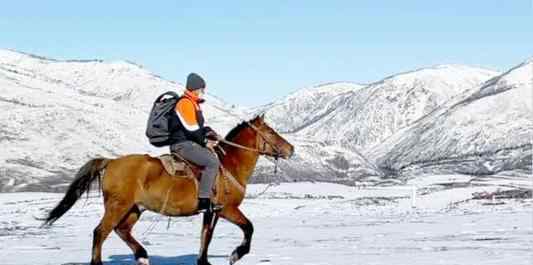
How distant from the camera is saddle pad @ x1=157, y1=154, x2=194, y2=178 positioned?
14.8m

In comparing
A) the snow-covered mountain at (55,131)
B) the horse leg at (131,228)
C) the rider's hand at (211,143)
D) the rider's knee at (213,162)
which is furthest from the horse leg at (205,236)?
the snow-covered mountain at (55,131)

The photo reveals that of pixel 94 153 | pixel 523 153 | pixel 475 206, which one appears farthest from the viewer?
pixel 523 153

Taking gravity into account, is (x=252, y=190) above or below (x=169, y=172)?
below

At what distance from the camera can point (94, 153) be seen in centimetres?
12169

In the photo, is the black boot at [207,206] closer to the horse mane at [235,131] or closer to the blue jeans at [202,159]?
the blue jeans at [202,159]

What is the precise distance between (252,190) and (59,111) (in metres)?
76.4

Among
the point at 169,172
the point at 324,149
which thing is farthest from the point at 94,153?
the point at 169,172

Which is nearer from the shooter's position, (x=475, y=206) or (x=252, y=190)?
(x=475, y=206)

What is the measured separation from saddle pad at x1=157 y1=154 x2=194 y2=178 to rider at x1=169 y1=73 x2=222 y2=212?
0.48 ft

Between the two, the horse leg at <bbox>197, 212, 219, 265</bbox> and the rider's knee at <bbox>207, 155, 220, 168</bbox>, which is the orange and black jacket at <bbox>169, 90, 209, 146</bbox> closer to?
the rider's knee at <bbox>207, 155, 220, 168</bbox>

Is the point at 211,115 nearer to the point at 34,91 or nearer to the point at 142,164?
the point at 34,91

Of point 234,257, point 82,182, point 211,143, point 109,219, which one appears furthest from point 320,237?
point 109,219

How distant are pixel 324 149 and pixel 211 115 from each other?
102 feet

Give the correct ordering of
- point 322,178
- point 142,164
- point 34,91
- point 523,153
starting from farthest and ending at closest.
A: point 523,153 < point 34,91 < point 322,178 < point 142,164
